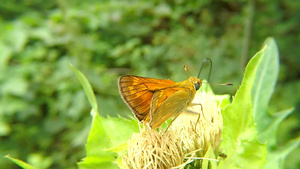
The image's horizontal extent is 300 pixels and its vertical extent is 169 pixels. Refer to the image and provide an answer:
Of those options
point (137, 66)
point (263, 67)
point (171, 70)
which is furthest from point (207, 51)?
point (263, 67)

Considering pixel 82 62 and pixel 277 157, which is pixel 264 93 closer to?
pixel 277 157

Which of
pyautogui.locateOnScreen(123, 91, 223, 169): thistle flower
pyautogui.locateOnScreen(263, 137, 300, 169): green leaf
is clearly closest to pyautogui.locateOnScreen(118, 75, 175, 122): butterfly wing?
pyautogui.locateOnScreen(123, 91, 223, 169): thistle flower

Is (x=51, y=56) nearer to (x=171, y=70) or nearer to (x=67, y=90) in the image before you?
(x=67, y=90)

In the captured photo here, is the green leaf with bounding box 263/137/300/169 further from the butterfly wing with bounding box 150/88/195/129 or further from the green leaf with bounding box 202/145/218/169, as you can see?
the butterfly wing with bounding box 150/88/195/129

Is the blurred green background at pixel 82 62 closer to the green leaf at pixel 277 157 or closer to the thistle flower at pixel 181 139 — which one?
the green leaf at pixel 277 157

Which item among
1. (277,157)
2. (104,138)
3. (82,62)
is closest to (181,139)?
(104,138)

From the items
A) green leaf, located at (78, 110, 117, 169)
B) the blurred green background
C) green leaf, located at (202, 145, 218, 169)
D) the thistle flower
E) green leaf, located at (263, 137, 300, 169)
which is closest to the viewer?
green leaf, located at (202, 145, 218, 169)
